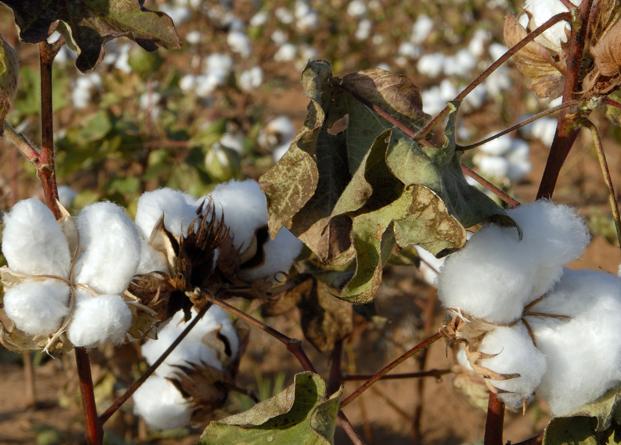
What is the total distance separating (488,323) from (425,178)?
0.16 meters

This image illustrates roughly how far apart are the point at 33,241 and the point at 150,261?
15 centimetres

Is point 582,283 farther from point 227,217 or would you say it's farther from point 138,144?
point 138,144

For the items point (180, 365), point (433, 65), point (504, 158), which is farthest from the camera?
point (433, 65)

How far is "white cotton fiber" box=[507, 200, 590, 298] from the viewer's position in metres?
0.74

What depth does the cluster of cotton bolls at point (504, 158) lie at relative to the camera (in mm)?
2969

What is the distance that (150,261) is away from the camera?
0.84 m

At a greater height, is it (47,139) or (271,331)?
(47,139)

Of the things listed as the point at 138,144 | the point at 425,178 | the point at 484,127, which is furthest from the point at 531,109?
the point at 425,178

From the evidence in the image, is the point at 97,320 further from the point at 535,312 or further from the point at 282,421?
the point at 535,312

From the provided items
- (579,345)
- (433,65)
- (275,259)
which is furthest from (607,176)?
(433,65)

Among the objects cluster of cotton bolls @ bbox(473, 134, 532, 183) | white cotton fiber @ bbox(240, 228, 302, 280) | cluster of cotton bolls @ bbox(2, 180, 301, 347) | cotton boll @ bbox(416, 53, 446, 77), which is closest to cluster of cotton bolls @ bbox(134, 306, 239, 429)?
white cotton fiber @ bbox(240, 228, 302, 280)

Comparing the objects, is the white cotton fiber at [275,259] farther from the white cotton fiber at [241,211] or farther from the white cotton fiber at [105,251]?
the white cotton fiber at [105,251]

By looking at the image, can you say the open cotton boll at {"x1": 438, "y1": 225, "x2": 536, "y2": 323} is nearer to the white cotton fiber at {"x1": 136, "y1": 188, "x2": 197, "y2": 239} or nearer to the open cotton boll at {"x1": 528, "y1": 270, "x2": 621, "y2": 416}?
the open cotton boll at {"x1": 528, "y1": 270, "x2": 621, "y2": 416}

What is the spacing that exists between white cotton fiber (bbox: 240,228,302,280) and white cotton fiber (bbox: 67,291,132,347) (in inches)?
9.3
